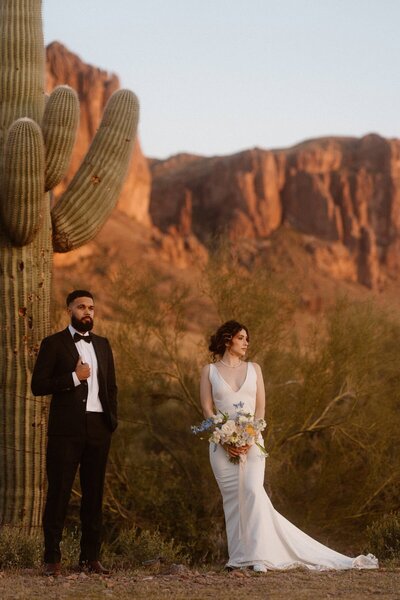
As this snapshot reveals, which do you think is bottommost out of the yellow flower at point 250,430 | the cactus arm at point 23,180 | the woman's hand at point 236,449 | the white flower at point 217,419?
the woman's hand at point 236,449

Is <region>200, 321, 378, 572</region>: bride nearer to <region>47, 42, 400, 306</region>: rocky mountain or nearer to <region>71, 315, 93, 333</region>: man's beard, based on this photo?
<region>71, 315, 93, 333</region>: man's beard

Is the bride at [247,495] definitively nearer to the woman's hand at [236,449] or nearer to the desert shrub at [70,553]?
the woman's hand at [236,449]

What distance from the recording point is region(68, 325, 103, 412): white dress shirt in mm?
6457

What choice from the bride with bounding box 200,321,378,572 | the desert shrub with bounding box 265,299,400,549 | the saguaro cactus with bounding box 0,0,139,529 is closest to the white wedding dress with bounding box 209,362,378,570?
the bride with bounding box 200,321,378,572

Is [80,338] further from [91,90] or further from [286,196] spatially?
[286,196]

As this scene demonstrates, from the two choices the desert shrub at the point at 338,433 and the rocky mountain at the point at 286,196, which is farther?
the rocky mountain at the point at 286,196

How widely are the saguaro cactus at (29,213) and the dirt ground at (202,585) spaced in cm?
271

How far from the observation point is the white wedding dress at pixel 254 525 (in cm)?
697

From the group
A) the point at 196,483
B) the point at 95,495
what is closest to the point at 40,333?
the point at 95,495

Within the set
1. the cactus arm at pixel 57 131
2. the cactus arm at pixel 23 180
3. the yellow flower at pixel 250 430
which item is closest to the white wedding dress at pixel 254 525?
the yellow flower at pixel 250 430

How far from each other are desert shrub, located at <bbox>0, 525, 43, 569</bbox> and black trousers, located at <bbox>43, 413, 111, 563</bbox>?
924 mm

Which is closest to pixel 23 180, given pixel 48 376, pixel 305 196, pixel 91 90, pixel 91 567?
pixel 48 376

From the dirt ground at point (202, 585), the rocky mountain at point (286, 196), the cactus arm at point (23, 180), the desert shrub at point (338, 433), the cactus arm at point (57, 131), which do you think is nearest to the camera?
the dirt ground at point (202, 585)

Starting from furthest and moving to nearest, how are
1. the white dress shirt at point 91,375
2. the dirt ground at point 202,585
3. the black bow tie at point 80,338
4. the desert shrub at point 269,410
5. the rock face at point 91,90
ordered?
the rock face at point 91,90 < the desert shrub at point 269,410 < the black bow tie at point 80,338 < the white dress shirt at point 91,375 < the dirt ground at point 202,585
